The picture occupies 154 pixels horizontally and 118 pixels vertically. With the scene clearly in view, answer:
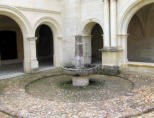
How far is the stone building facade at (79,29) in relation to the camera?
10227 mm

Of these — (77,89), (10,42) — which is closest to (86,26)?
(77,89)

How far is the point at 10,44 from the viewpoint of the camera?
49.1 ft

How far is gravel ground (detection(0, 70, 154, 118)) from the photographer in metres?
5.12

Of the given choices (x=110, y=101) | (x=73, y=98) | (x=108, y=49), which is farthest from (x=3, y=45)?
(x=110, y=101)

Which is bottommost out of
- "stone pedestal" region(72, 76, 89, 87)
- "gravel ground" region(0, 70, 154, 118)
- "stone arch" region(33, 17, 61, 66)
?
"gravel ground" region(0, 70, 154, 118)

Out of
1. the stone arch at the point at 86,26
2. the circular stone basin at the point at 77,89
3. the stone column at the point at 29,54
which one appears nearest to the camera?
the circular stone basin at the point at 77,89

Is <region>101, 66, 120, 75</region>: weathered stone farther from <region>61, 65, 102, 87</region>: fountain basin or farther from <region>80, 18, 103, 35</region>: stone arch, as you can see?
<region>80, 18, 103, 35</region>: stone arch

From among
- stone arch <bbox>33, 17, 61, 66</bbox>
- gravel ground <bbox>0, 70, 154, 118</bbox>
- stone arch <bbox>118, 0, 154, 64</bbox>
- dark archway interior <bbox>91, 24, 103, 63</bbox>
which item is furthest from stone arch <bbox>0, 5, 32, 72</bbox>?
dark archway interior <bbox>91, 24, 103, 63</bbox>

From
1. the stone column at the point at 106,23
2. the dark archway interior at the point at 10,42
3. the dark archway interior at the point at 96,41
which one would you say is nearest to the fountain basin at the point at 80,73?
the stone column at the point at 106,23

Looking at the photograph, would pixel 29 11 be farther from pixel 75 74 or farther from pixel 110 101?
pixel 110 101

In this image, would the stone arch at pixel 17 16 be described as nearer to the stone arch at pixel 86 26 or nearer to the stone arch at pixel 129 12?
the stone arch at pixel 86 26

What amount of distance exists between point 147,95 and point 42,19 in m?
7.72

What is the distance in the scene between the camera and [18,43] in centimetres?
1535

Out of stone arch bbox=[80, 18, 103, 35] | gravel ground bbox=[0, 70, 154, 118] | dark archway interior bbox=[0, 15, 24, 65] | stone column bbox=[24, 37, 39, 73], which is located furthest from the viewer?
dark archway interior bbox=[0, 15, 24, 65]
